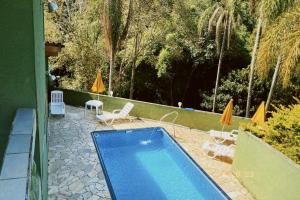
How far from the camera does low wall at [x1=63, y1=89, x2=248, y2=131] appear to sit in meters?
12.7

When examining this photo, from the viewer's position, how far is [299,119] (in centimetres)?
746

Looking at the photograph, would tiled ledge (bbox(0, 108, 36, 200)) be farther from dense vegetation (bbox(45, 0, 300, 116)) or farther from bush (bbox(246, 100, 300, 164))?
dense vegetation (bbox(45, 0, 300, 116))

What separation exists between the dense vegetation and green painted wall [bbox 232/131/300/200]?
6.69 meters

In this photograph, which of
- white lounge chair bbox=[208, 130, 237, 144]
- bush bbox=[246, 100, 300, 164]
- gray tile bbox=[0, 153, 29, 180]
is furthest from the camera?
white lounge chair bbox=[208, 130, 237, 144]

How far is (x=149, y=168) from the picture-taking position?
10211 millimetres

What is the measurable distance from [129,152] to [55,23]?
10.7 metres

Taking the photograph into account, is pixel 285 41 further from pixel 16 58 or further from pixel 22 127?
pixel 22 127

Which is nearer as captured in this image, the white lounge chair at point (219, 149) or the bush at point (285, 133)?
the bush at point (285, 133)

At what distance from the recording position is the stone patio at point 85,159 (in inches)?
302

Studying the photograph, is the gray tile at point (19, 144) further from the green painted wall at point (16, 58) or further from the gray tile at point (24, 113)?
the green painted wall at point (16, 58)

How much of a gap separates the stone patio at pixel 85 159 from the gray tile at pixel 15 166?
585 centimetres

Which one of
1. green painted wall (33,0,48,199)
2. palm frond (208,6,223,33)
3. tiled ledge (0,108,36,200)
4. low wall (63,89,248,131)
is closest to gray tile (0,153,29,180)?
tiled ledge (0,108,36,200)

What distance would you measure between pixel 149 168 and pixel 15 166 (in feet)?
28.8

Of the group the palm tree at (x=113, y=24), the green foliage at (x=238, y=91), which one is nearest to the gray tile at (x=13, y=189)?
the palm tree at (x=113, y=24)
